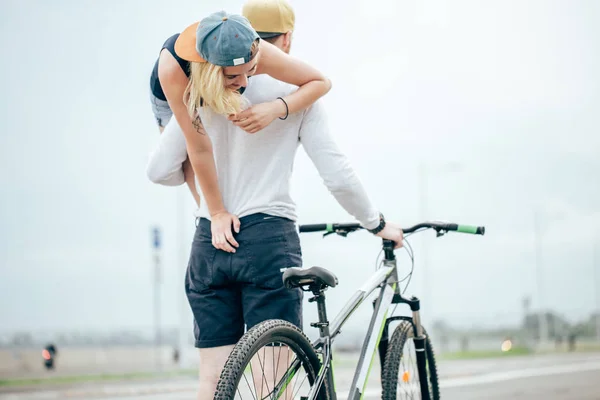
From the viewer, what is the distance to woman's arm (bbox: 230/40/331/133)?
310cm

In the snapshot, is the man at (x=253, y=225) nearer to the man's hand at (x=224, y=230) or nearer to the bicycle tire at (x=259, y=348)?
the man's hand at (x=224, y=230)

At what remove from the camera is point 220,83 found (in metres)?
2.98

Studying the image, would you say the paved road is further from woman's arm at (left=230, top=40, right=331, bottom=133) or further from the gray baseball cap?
the gray baseball cap

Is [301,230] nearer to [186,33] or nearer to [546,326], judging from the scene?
[186,33]

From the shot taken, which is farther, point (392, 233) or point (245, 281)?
point (392, 233)

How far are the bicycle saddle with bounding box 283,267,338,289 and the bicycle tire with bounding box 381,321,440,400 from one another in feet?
3.01

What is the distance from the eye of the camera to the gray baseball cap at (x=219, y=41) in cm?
290

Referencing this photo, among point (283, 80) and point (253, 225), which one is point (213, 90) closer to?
point (283, 80)

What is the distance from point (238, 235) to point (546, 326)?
49214mm

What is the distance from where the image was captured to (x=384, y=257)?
4066 millimetres

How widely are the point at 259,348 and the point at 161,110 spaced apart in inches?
47.1

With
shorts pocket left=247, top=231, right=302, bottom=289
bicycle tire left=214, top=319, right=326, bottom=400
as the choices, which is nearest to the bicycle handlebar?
shorts pocket left=247, top=231, right=302, bottom=289

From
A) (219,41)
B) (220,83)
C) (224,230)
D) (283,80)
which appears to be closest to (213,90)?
(220,83)

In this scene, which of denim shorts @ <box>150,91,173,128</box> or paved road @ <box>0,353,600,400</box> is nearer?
denim shorts @ <box>150,91,173,128</box>
